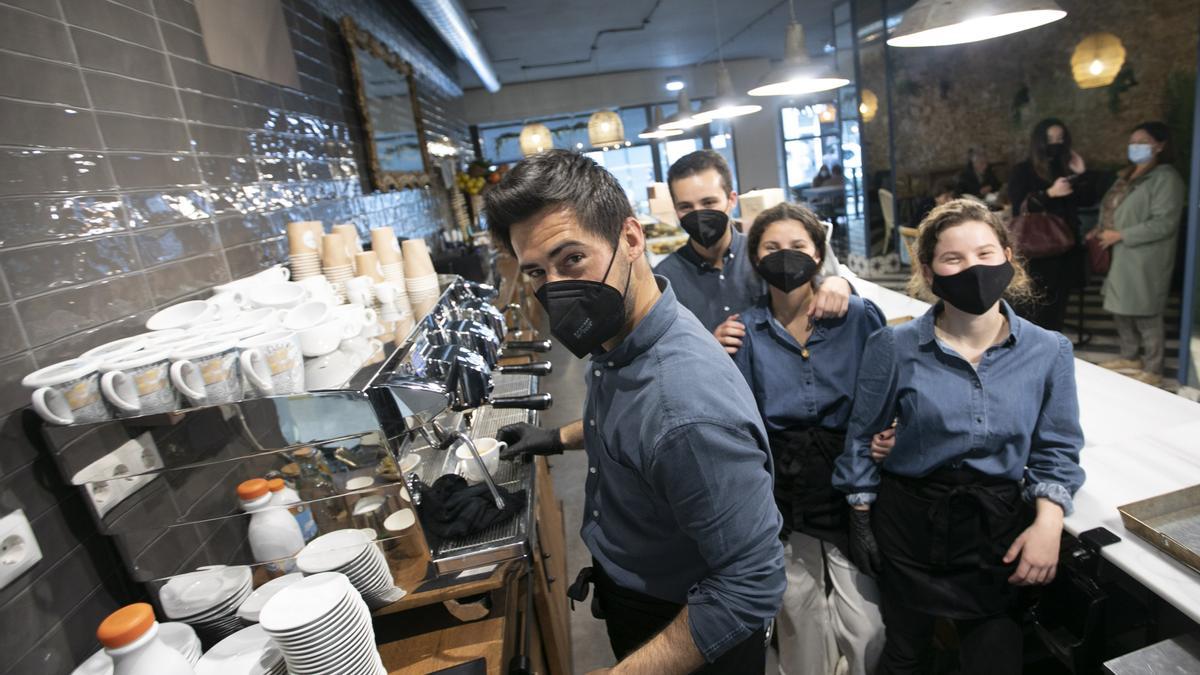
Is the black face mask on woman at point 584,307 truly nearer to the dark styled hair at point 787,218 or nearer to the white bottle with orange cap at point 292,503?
the white bottle with orange cap at point 292,503

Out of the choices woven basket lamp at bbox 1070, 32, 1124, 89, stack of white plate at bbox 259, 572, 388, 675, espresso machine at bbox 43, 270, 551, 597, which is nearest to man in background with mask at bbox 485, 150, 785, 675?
espresso machine at bbox 43, 270, 551, 597

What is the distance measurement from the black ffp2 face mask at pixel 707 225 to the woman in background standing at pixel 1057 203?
12.6ft

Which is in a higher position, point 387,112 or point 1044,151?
point 387,112

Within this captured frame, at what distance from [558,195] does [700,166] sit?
149 cm

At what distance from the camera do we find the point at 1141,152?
4.15 metres

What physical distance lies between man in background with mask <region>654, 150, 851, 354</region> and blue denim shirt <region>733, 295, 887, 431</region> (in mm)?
441

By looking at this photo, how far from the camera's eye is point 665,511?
46.9 inches

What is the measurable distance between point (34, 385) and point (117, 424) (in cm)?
15

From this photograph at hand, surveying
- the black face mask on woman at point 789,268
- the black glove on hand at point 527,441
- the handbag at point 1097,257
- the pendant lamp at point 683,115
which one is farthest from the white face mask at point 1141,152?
the black glove on hand at point 527,441

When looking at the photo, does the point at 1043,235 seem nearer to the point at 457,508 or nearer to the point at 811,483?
the point at 811,483

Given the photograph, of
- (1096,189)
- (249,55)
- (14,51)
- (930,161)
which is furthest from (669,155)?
(14,51)

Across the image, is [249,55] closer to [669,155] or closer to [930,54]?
[930,54]

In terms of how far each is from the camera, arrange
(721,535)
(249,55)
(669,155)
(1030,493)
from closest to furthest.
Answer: (721,535), (1030,493), (249,55), (669,155)

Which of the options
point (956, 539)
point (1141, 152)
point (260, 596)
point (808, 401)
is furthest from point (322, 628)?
point (1141, 152)
